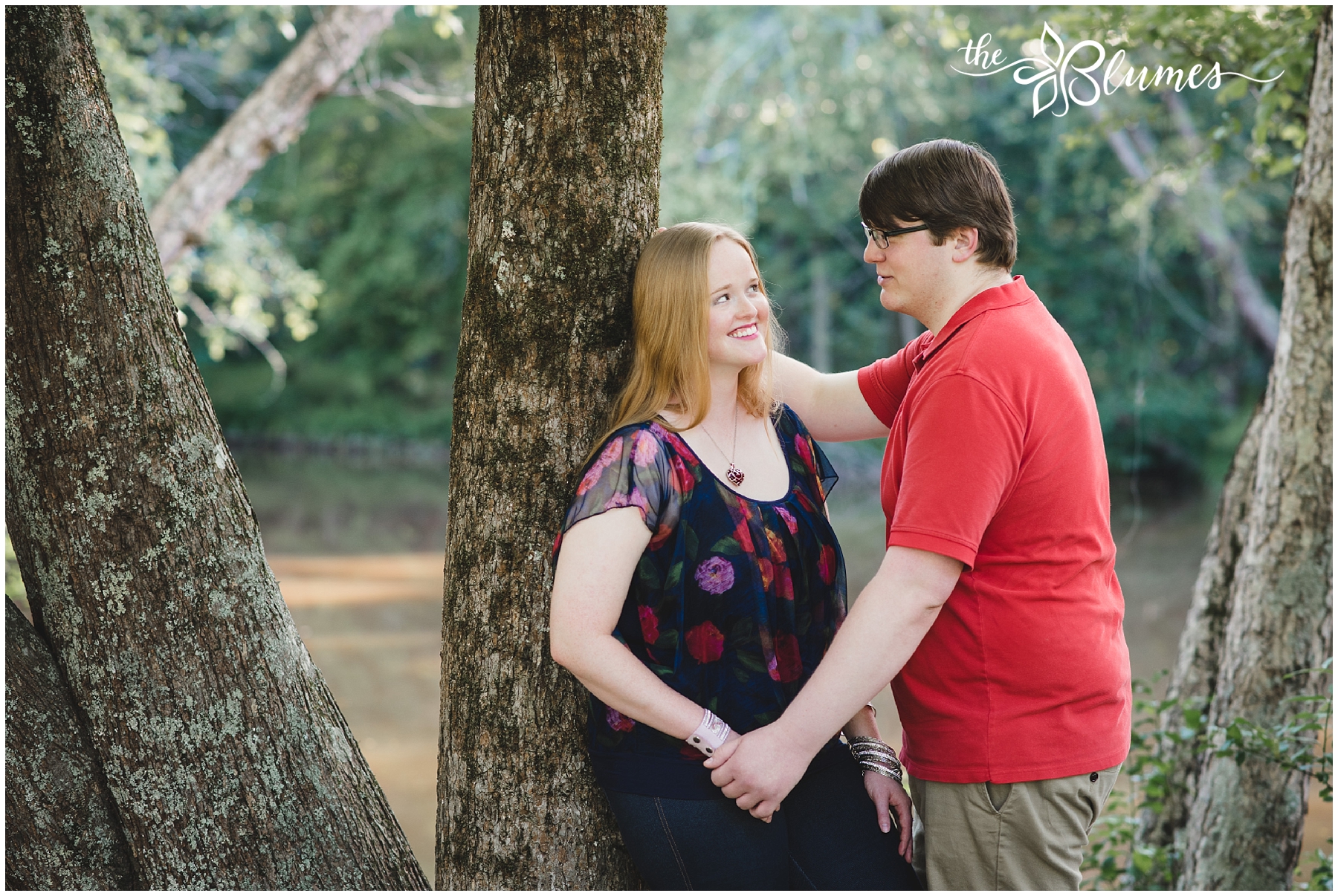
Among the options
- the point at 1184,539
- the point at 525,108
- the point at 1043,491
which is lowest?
the point at 1184,539

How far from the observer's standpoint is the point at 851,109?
1595 centimetres

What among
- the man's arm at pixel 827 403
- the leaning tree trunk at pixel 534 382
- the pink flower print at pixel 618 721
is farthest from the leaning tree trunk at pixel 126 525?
the man's arm at pixel 827 403

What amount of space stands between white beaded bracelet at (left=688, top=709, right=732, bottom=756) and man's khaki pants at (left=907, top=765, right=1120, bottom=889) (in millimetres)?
402

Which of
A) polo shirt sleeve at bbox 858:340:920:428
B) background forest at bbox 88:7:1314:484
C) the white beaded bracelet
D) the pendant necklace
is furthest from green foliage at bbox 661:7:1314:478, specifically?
the white beaded bracelet

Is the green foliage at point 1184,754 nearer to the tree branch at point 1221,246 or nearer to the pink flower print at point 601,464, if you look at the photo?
the pink flower print at point 601,464

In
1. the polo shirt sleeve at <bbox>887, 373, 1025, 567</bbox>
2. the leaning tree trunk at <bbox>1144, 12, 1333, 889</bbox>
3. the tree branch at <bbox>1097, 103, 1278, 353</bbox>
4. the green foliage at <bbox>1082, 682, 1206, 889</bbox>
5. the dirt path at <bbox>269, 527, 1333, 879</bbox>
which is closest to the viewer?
the polo shirt sleeve at <bbox>887, 373, 1025, 567</bbox>

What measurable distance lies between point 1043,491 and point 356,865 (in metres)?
1.45

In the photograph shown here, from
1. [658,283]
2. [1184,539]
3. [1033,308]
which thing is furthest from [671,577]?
[1184,539]

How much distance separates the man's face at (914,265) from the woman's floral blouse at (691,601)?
1.59 feet

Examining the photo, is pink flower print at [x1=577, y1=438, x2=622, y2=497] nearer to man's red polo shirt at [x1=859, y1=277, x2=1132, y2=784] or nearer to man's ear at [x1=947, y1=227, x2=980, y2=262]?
man's red polo shirt at [x1=859, y1=277, x2=1132, y2=784]

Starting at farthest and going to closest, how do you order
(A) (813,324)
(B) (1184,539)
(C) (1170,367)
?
(A) (813,324)
(C) (1170,367)
(B) (1184,539)

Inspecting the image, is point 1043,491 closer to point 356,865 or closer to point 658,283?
point 658,283

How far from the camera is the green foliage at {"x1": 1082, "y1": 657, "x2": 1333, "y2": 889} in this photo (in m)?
3.10

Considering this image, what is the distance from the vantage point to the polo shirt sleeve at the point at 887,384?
7.55 ft
